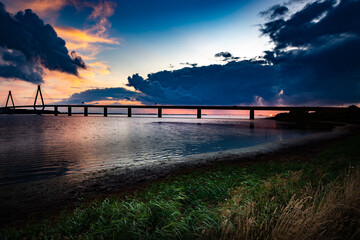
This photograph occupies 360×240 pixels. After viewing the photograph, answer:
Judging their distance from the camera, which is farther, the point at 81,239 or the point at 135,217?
the point at 135,217

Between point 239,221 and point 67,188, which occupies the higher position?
point 239,221

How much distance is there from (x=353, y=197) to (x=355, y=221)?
584 millimetres

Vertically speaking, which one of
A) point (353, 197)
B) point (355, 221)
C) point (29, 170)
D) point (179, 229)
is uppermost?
point (353, 197)

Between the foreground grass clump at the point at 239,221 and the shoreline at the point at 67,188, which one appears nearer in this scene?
the foreground grass clump at the point at 239,221

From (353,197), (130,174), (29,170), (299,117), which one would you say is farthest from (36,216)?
(299,117)

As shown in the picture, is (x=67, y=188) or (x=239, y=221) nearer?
(x=239, y=221)

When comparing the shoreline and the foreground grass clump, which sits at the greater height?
the foreground grass clump

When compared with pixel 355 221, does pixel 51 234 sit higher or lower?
lower

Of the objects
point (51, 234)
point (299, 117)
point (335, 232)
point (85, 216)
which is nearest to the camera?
point (335, 232)

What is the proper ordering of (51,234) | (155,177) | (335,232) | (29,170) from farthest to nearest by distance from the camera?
(29,170), (155,177), (51,234), (335,232)

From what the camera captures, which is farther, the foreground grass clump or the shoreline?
the shoreline

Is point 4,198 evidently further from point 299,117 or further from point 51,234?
point 299,117

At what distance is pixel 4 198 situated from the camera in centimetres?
830

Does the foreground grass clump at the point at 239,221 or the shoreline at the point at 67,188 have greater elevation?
the foreground grass clump at the point at 239,221
